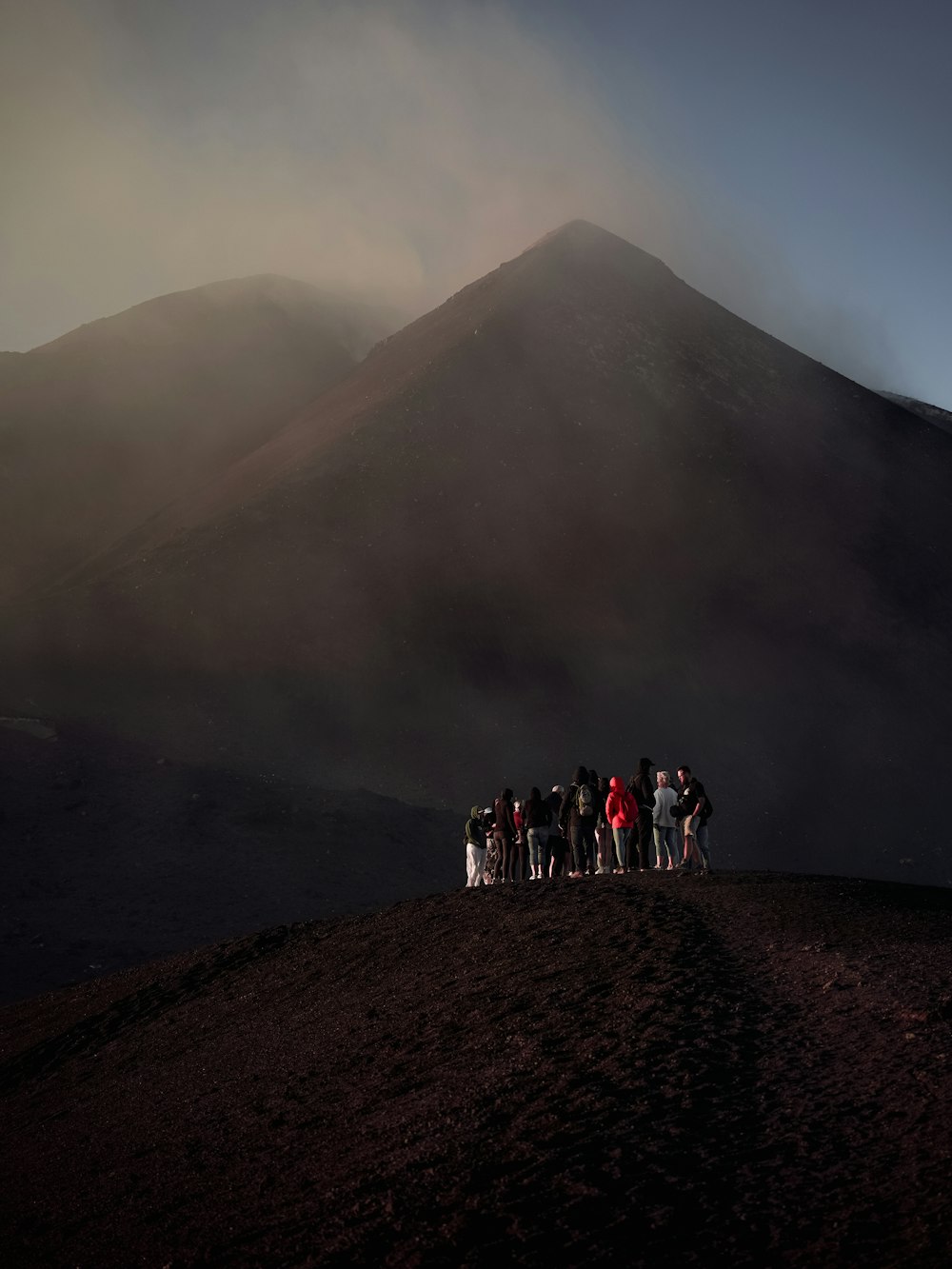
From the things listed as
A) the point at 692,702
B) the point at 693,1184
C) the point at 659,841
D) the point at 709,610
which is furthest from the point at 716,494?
the point at 693,1184

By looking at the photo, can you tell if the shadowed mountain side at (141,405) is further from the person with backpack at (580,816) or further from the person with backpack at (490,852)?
the person with backpack at (580,816)

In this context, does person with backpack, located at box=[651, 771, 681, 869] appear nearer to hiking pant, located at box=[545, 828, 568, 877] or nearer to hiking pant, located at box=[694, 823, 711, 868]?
hiking pant, located at box=[694, 823, 711, 868]

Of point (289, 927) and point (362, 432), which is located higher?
point (362, 432)

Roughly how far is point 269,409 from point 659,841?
5762cm

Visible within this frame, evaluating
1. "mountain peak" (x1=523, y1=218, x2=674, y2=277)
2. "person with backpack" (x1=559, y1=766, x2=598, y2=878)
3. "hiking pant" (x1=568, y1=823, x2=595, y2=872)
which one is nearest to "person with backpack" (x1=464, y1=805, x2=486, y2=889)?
"person with backpack" (x1=559, y1=766, x2=598, y2=878)

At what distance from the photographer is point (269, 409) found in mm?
68500

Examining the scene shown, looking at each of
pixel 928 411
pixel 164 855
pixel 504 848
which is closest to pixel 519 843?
pixel 504 848

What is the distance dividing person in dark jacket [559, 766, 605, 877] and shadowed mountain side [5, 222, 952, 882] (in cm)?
1560

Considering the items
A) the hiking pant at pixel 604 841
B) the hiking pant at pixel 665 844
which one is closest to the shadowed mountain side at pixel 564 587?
the hiking pant at pixel 604 841

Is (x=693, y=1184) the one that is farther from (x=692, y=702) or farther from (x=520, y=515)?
(x=520, y=515)

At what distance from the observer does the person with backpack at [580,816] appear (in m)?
15.8

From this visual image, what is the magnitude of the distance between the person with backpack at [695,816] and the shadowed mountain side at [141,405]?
4516cm

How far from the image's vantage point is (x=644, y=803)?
15695 mm

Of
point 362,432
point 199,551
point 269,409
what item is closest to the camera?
point 199,551
